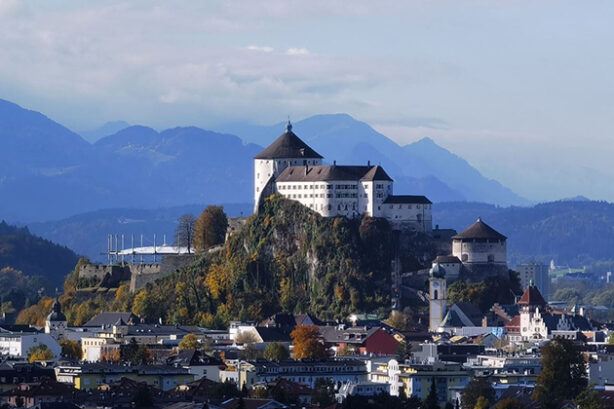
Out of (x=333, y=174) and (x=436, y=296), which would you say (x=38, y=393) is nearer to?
(x=436, y=296)

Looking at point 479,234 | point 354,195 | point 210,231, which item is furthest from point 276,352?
point 210,231

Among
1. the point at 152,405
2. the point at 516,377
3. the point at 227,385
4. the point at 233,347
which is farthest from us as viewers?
the point at 233,347

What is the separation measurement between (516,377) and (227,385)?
53.0 ft

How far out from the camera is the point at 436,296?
440ft

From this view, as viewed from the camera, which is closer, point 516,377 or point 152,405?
point 152,405

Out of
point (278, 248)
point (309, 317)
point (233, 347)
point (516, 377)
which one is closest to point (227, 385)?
point (516, 377)

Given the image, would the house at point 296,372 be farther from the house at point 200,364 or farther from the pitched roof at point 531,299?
the pitched roof at point 531,299

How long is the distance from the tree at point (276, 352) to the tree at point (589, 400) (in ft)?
96.7

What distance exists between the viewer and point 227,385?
9381 centimetres

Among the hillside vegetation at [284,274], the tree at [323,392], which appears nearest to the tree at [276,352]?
the tree at [323,392]

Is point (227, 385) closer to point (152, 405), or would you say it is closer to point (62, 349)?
point (152, 405)

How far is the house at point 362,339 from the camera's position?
120125mm

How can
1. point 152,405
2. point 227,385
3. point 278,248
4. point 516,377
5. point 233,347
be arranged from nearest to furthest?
point 152,405 < point 227,385 < point 516,377 < point 233,347 < point 278,248

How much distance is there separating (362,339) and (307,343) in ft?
21.1
